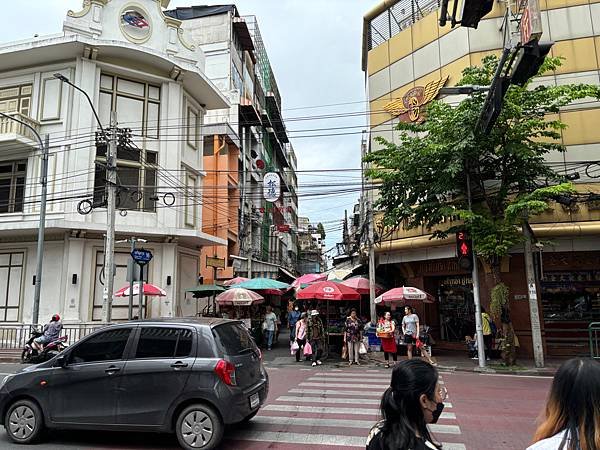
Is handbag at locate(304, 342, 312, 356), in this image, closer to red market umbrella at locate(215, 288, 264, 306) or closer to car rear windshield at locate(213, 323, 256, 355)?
red market umbrella at locate(215, 288, 264, 306)

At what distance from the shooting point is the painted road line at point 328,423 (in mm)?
7211

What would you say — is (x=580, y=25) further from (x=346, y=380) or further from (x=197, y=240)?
(x=197, y=240)

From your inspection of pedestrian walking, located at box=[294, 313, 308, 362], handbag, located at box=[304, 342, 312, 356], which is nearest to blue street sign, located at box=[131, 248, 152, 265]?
pedestrian walking, located at box=[294, 313, 308, 362]

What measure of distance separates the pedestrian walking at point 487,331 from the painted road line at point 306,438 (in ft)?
33.5

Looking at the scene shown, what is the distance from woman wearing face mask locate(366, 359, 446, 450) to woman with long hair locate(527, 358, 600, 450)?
1.77ft

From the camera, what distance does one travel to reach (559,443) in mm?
2037

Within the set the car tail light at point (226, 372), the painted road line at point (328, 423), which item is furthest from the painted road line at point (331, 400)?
the car tail light at point (226, 372)

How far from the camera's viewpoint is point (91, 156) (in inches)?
815

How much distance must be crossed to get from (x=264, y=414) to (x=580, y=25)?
18.6 meters

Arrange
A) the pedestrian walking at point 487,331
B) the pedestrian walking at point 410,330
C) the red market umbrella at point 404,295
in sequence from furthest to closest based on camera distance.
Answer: the red market umbrella at point 404,295 < the pedestrian walking at point 487,331 < the pedestrian walking at point 410,330

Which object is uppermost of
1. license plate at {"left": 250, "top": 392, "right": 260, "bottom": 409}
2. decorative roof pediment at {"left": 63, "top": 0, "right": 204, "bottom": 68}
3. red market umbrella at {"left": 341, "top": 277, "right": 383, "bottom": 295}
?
decorative roof pediment at {"left": 63, "top": 0, "right": 204, "bottom": 68}

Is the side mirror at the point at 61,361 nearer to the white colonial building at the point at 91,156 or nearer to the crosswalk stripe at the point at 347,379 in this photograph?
the crosswalk stripe at the point at 347,379

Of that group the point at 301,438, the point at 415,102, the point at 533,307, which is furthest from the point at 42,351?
the point at 415,102

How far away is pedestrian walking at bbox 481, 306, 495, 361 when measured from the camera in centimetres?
1599
